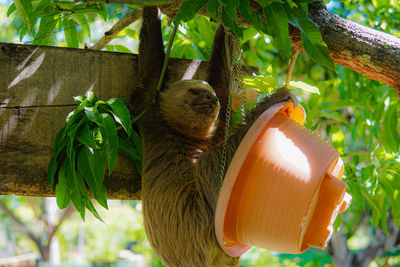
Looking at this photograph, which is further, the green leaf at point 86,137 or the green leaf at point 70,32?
the green leaf at point 70,32

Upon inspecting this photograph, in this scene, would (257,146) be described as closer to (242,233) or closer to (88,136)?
(242,233)

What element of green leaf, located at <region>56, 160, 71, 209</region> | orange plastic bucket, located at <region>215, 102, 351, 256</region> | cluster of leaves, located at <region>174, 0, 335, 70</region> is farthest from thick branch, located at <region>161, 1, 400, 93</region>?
green leaf, located at <region>56, 160, 71, 209</region>

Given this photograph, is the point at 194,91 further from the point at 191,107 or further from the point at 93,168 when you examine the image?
the point at 93,168

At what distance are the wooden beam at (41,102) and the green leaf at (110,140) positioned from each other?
1.21 feet

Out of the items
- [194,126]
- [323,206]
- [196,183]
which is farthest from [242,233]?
[194,126]

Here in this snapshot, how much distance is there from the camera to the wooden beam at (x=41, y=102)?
2.29 meters

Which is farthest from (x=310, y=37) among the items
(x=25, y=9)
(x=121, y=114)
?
(x=25, y=9)

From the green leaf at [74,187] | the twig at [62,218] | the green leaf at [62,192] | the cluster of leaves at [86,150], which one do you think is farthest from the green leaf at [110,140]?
the twig at [62,218]

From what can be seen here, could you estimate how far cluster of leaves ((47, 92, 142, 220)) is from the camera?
2.04m

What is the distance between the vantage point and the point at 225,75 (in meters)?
2.74

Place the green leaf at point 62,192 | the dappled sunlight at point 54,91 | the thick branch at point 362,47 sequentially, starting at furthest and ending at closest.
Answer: the dappled sunlight at point 54,91 → the green leaf at point 62,192 → the thick branch at point 362,47

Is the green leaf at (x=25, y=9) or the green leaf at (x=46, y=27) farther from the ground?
the green leaf at (x=25, y=9)

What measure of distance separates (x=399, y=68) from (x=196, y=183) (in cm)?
102

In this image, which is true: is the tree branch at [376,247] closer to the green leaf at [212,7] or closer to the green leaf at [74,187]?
→ the green leaf at [74,187]
